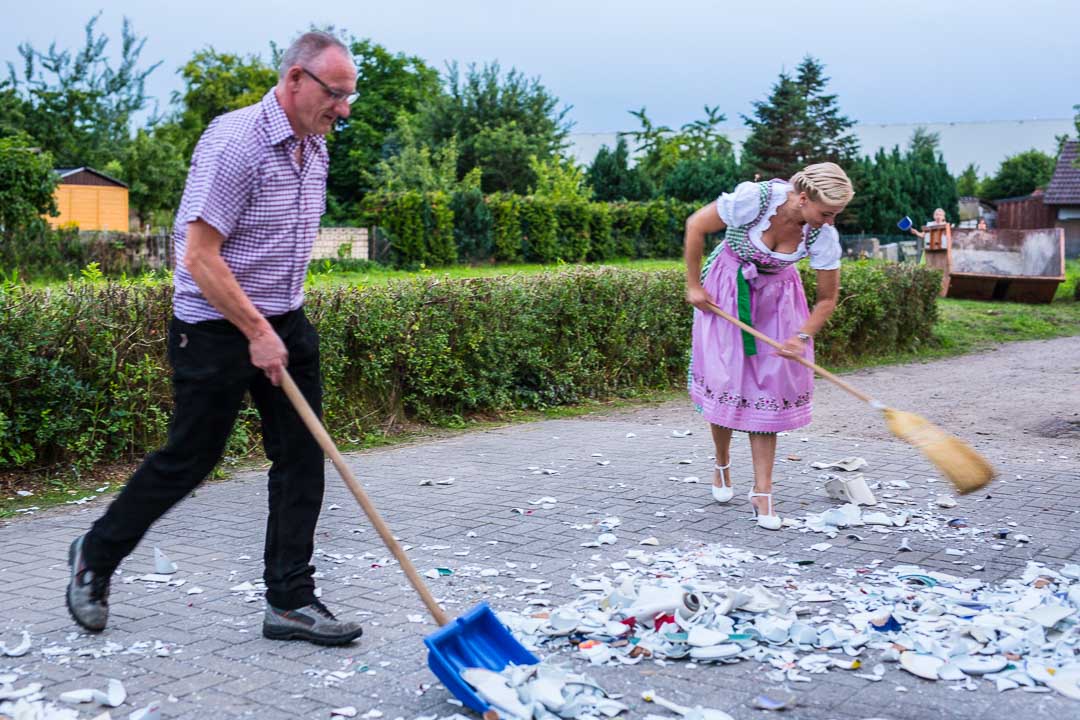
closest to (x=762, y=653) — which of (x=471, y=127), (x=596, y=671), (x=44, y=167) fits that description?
(x=596, y=671)

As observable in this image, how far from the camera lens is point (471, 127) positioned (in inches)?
1997

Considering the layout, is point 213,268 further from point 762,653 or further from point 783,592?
point 783,592

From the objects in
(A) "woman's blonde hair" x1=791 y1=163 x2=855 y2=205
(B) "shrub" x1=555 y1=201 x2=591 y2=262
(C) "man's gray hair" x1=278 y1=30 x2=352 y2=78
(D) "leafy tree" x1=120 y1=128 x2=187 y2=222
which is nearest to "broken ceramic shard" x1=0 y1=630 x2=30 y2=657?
(C) "man's gray hair" x1=278 y1=30 x2=352 y2=78

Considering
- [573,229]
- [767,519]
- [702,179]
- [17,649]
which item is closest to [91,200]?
[573,229]

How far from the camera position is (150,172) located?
5062 cm

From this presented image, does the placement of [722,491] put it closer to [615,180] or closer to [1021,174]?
[615,180]

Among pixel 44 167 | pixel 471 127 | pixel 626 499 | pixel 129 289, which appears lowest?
pixel 626 499

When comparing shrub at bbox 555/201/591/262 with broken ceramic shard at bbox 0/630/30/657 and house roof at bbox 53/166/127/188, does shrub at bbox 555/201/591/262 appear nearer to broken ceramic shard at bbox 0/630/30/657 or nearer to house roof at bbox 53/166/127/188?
house roof at bbox 53/166/127/188

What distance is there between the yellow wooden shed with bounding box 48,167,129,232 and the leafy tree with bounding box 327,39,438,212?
12575 mm

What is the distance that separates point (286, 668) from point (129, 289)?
3890 millimetres

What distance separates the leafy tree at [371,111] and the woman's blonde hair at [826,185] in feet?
168

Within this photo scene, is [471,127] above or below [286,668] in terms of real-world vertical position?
above

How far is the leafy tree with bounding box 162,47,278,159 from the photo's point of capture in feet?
199

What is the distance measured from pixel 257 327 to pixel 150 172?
165 ft
